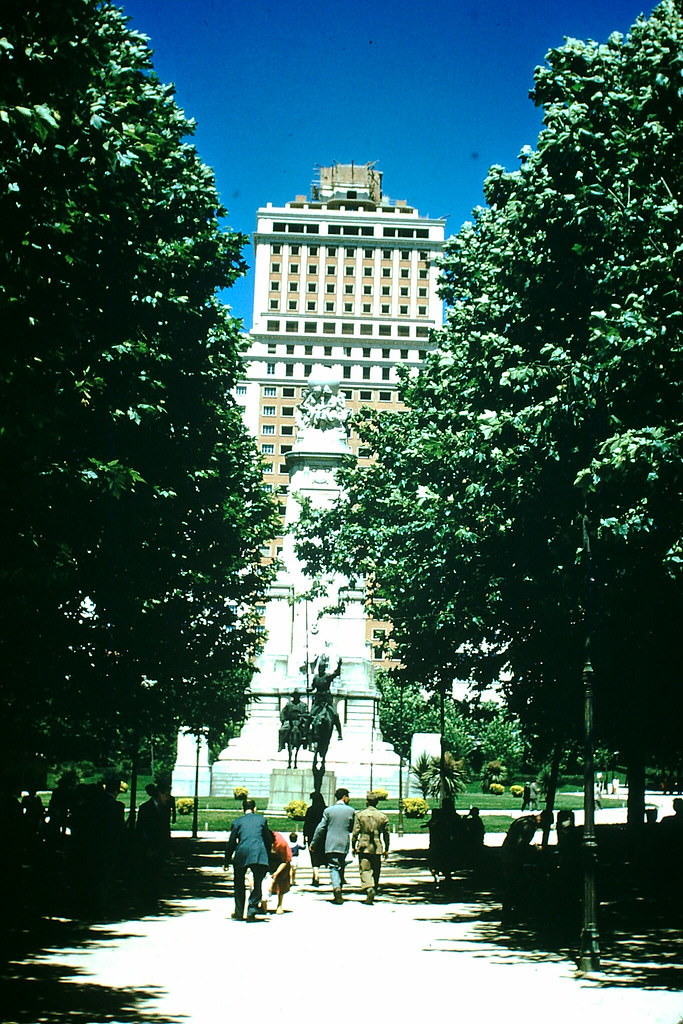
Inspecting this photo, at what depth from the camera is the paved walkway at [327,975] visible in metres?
11.0

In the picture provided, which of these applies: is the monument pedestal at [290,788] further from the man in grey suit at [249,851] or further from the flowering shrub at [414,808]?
the man in grey suit at [249,851]

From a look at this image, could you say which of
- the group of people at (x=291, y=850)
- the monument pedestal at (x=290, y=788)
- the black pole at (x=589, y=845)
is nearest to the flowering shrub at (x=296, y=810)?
the monument pedestal at (x=290, y=788)

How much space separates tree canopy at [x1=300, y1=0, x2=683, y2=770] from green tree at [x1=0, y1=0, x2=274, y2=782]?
4.52 meters

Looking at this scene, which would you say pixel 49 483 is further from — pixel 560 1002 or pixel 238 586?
pixel 238 586

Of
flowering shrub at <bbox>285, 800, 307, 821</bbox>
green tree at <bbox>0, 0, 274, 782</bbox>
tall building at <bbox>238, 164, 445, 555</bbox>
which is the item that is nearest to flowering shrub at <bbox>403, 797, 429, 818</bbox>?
flowering shrub at <bbox>285, 800, 307, 821</bbox>

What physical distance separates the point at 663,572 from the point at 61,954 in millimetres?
9139

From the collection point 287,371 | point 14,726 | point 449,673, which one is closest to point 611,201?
point 14,726

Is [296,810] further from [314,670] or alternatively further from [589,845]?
[589,845]

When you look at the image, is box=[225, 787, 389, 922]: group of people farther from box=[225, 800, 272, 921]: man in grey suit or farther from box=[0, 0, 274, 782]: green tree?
box=[0, 0, 274, 782]: green tree

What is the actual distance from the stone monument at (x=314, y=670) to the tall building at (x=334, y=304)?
59.5 meters

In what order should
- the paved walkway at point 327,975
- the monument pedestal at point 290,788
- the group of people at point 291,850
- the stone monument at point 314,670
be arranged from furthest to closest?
the stone monument at point 314,670, the monument pedestal at point 290,788, the group of people at point 291,850, the paved walkway at point 327,975

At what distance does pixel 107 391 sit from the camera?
18266 mm

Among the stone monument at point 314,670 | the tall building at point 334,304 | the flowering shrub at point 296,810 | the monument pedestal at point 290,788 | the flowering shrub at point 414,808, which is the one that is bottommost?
the flowering shrub at point 414,808

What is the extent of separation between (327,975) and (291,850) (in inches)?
280
